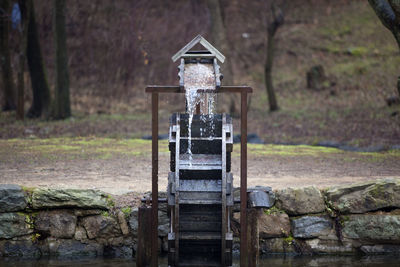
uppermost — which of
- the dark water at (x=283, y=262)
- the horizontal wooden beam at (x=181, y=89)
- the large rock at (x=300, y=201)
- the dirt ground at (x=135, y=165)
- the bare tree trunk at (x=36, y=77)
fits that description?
the bare tree trunk at (x=36, y=77)

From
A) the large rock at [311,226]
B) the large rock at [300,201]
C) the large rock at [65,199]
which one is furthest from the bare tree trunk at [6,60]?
the large rock at [311,226]

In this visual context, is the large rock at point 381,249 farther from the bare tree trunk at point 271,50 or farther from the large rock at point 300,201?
the bare tree trunk at point 271,50

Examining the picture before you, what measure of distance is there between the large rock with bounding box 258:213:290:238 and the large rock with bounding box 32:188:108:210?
7.78ft

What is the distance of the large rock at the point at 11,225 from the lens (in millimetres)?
8141

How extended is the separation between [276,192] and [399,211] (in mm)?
1852

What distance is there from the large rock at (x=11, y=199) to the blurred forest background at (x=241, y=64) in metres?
8.44

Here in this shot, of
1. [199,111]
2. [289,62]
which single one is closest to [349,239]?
[199,111]

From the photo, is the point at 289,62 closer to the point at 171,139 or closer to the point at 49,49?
the point at 49,49

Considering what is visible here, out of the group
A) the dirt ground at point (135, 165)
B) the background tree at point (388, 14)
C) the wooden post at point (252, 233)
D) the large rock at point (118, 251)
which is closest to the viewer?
the wooden post at point (252, 233)

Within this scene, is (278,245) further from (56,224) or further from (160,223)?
(56,224)

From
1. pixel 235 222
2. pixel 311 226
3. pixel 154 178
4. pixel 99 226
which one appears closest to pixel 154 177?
pixel 154 178

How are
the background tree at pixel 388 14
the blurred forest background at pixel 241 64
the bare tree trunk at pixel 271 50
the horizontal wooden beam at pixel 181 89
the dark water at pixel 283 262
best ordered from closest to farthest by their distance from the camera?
the horizontal wooden beam at pixel 181 89 < the dark water at pixel 283 262 < the background tree at pixel 388 14 < the blurred forest background at pixel 241 64 < the bare tree trunk at pixel 271 50

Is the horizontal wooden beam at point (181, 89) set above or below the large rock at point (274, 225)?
above

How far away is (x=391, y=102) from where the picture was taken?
20.0 metres
